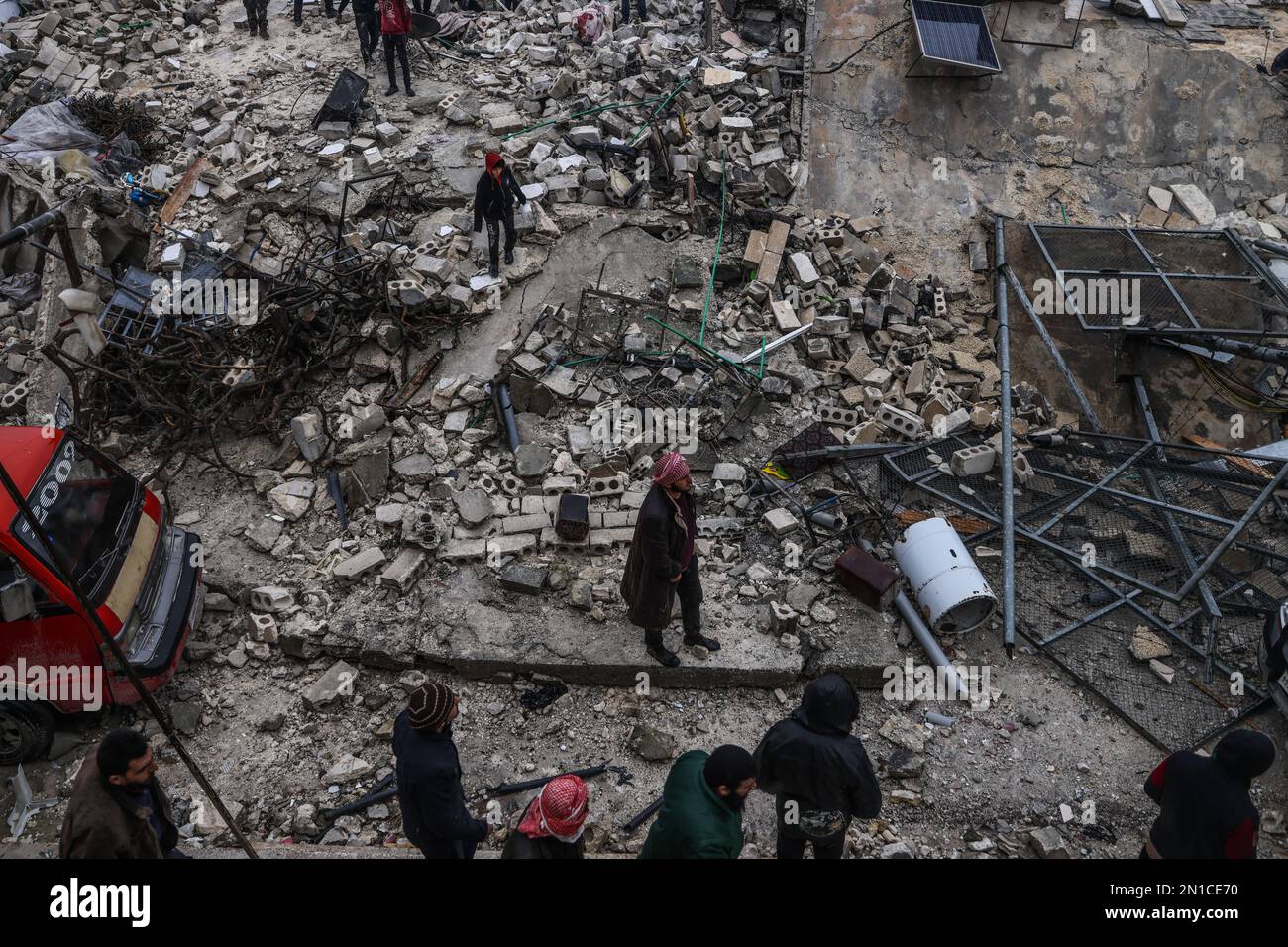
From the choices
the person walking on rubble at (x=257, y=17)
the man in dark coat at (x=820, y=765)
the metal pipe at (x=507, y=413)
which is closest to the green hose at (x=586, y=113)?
the metal pipe at (x=507, y=413)

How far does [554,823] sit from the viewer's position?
3568mm

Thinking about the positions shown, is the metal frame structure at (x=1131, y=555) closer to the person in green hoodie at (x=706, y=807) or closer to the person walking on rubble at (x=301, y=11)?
the person in green hoodie at (x=706, y=807)

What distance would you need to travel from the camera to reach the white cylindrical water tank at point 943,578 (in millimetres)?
6125

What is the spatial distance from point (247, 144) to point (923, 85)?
8.44 m

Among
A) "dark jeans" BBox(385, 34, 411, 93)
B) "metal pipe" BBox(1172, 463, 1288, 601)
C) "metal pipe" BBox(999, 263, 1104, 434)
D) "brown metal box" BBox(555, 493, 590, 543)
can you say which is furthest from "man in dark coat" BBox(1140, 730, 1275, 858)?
"dark jeans" BBox(385, 34, 411, 93)

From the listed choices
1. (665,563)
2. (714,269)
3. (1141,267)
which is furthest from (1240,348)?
(665,563)

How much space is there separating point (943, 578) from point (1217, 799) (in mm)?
2338

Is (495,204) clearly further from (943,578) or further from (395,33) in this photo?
(943,578)

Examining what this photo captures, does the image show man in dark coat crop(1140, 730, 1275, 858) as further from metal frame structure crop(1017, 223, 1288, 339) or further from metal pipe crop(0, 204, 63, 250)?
metal pipe crop(0, 204, 63, 250)

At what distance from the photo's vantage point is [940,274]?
381 inches

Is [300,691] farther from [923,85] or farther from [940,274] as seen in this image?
[923,85]

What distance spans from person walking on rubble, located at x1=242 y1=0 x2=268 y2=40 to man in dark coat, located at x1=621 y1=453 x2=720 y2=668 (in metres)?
11.1

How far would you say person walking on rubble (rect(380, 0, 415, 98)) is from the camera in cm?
1102

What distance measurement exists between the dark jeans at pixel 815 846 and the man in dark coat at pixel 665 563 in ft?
5.59
